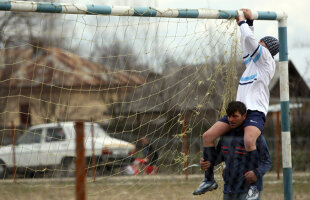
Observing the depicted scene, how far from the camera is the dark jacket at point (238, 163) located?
4758mm

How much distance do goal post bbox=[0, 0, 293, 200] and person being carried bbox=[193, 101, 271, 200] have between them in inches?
47.5

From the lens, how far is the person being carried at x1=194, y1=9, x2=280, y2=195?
497 centimetres

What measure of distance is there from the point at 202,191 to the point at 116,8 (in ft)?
5.91

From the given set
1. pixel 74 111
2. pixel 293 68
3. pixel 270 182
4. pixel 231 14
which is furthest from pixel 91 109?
pixel 231 14

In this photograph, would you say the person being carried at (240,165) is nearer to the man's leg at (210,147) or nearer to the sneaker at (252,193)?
the sneaker at (252,193)

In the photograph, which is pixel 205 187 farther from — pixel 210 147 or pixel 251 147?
pixel 251 147

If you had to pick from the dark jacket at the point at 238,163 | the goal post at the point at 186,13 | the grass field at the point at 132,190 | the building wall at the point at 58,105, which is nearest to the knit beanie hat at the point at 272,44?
the goal post at the point at 186,13

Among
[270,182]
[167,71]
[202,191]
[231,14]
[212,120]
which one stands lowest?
[270,182]

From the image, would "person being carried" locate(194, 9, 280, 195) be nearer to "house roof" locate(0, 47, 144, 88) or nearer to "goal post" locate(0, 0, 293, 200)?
"goal post" locate(0, 0, 293, 200)

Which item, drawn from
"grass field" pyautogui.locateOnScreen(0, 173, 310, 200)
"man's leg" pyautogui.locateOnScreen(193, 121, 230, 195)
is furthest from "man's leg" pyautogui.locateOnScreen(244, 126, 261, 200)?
"grass field" pyautogui.locateOnScreen(0, 173, 310, 200)

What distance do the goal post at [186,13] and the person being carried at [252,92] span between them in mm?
427

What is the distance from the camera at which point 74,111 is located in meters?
18.7

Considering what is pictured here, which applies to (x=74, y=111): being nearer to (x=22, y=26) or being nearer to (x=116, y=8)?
(x=22, y=26)

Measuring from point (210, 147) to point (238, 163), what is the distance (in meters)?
0.32
